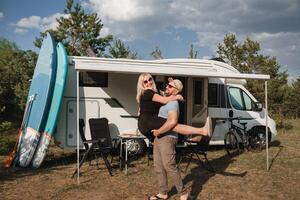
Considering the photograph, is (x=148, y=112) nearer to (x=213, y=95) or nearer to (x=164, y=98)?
(x=164, y=98)

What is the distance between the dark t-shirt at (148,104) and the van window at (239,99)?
18.1 feet

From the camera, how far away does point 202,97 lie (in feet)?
32.7

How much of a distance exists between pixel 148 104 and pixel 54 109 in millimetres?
3198

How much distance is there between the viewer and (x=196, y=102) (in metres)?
10.1

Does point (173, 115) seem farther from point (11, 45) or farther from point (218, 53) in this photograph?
point (11, 45)

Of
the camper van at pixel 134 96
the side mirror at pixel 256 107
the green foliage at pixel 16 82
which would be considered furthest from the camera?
the green foliage at pixel 16 82

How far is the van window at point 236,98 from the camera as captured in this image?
1026cm

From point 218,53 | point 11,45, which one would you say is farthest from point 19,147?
point 11,45

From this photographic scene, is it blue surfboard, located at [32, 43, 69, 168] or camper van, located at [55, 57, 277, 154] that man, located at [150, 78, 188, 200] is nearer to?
camper van, located at [55, 57, 277, 154]

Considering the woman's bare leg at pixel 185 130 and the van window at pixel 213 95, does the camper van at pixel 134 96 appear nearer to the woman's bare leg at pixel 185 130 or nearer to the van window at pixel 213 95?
the van window at pixel 213 95

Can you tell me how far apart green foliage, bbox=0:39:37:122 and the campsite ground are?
24.9 ft

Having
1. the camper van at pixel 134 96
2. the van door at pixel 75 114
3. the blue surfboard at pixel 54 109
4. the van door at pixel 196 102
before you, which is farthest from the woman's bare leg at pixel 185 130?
the van door at pixel 196 102

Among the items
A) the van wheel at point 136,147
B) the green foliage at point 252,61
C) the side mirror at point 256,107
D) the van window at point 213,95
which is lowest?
the van wheel at point 136,147

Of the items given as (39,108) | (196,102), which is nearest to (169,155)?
(39,108)
